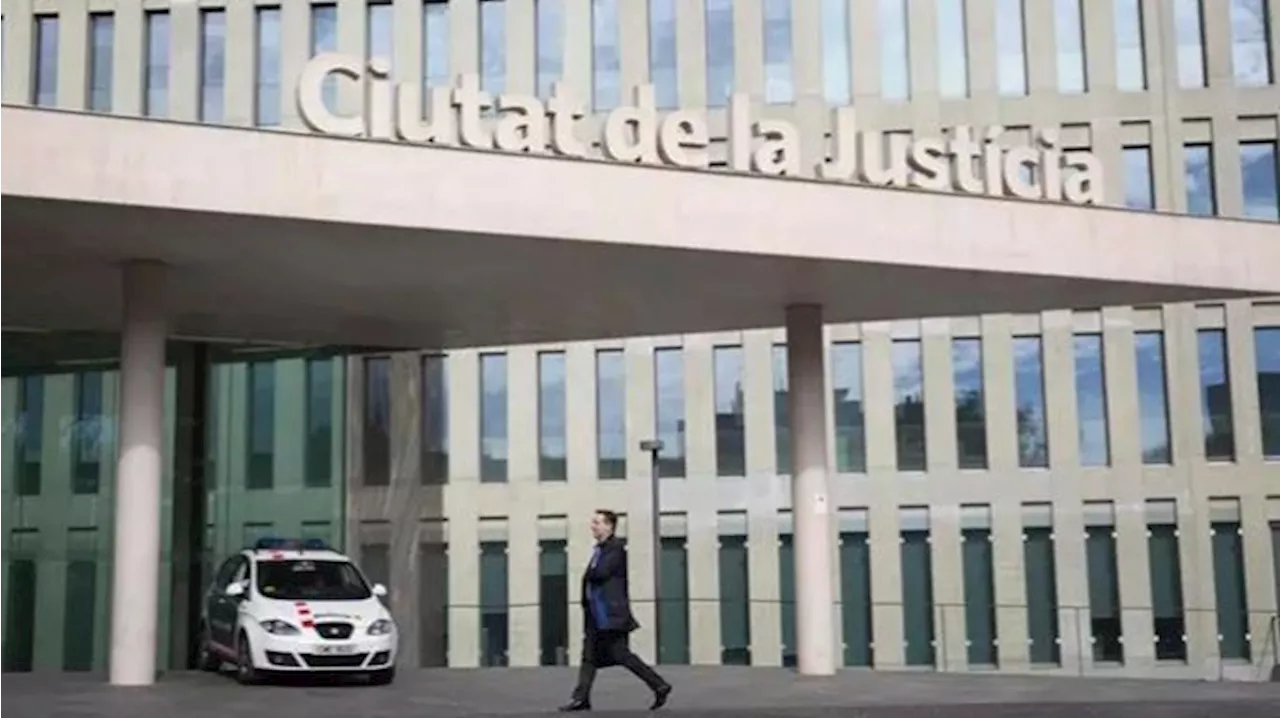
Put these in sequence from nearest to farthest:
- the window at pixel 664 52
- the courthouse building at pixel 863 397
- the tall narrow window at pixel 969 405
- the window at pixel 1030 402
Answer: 1. the courthouse building at pixel 863 397
2. the window at pixel 1030 402
3. the tall narrow window at pixel 969 405
4. the window at pixel 664 52

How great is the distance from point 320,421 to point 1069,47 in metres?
20.4

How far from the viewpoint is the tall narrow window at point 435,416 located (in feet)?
127

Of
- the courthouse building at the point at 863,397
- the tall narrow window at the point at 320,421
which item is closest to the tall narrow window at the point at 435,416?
the courthouse building at the point at 863,397

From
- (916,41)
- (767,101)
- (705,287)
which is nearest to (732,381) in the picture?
(767,101)

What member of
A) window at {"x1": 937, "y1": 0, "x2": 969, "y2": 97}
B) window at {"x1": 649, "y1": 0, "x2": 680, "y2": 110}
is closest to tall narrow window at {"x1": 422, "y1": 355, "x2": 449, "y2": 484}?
window at {"x1": 649, "y1": 0, "x2": 680, "y2": 110}

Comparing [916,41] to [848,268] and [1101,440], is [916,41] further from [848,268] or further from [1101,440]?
[848,268]

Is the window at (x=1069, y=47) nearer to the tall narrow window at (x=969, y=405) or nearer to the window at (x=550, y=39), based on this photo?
the tall narrow window at (x=969, y=405)

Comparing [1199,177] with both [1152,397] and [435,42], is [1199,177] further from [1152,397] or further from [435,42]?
[435,42]

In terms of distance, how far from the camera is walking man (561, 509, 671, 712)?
15.1 meters

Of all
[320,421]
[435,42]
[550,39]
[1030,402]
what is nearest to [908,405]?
[1030,402]

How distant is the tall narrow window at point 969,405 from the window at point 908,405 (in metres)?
0.79

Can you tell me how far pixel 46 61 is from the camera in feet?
129

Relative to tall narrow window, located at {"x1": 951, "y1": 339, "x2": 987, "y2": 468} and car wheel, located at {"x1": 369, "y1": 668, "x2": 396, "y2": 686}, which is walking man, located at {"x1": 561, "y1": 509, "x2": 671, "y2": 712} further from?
tall narrow window, located at {"x1": 951, "y1": 339, "x2": 987, "y2": 468}

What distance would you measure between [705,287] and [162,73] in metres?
22.8
